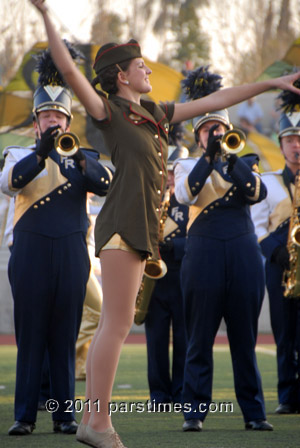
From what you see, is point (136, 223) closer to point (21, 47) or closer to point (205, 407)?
point (205, 407)

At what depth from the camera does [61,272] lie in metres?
5.15

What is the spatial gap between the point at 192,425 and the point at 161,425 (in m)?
0.39

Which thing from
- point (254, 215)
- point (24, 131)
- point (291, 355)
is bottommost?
point (291, 355)

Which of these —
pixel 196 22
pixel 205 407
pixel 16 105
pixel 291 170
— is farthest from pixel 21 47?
pixel 205 407

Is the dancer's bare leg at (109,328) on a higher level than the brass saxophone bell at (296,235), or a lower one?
lower

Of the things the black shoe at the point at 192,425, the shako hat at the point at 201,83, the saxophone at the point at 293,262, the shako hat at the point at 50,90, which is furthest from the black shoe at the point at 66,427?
the shako hat at the point at 201,83

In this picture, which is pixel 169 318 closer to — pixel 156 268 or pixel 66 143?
pixel 156 268

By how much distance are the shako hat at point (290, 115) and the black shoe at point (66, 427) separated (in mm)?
2749

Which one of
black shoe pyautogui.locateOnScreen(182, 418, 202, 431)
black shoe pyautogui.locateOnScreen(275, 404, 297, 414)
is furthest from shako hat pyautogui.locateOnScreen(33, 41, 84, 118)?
black shoe pyautogui.locateOnScreen(275, 404, 297, 414)

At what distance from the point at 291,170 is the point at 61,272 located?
231 cm

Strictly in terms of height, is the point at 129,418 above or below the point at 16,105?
below

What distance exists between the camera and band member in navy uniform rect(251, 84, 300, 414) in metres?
6.45

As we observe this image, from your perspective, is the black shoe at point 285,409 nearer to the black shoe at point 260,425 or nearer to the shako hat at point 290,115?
the black shoe at point 260,425

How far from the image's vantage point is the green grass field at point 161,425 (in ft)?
15.7
